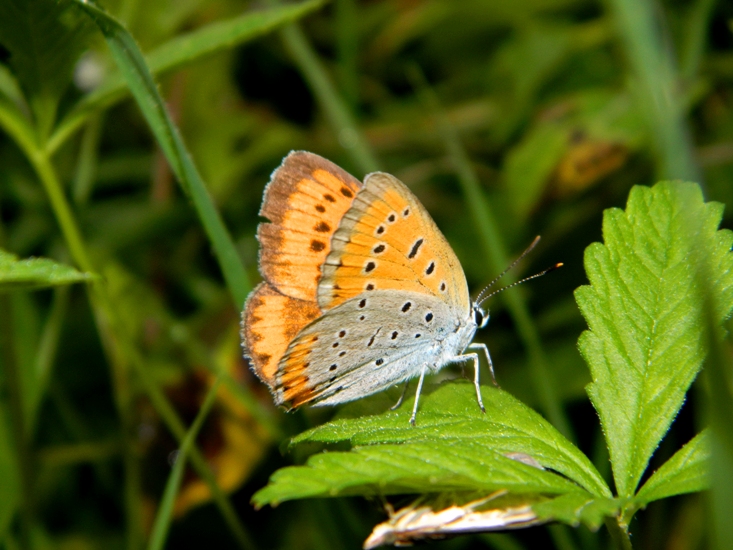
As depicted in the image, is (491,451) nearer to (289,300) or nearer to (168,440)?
(289,300)

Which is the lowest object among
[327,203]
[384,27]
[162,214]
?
[327,203]

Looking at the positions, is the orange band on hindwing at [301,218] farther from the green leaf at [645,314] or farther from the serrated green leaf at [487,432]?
the green leaf at [645,314]

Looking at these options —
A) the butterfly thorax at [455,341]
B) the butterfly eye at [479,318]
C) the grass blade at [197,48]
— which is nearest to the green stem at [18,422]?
the grass blade at [197,48]

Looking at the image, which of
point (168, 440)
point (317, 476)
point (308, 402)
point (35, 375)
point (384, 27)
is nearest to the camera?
point (317, 476)

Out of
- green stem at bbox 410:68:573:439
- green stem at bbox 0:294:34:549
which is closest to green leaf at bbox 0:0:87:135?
green stem at bbox 0:294:34:549

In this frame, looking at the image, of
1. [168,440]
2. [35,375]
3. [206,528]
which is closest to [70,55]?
[35,375]

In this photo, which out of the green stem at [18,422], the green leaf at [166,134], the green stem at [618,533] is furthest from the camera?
the green stem at [18,422]

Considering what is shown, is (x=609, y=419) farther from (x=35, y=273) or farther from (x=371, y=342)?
(x=35, y=273)
